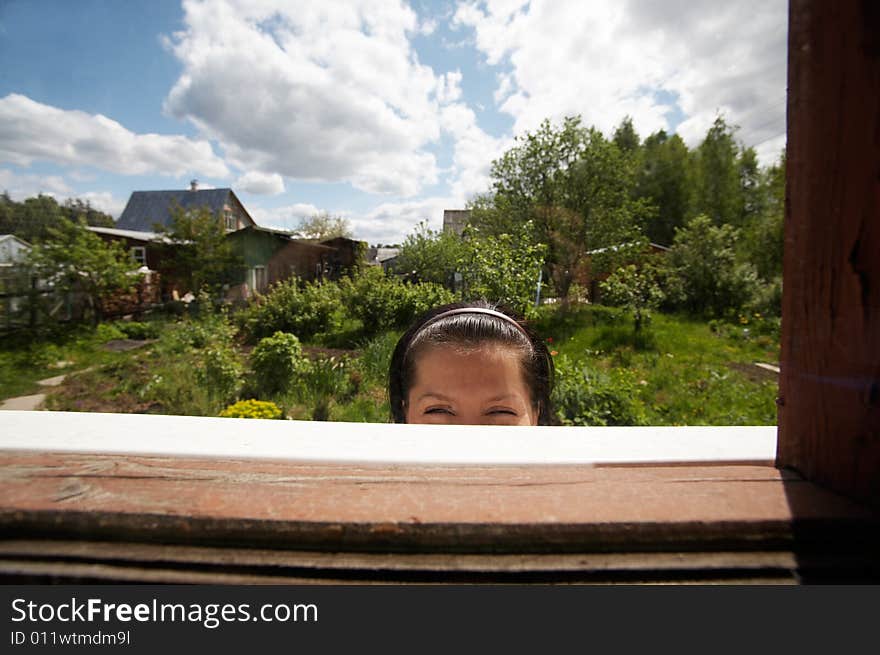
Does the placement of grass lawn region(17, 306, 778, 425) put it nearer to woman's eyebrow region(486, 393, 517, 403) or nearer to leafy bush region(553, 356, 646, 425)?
leafy bush region(553, 356, 646, 425)

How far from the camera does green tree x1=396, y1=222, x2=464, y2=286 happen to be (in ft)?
40.1

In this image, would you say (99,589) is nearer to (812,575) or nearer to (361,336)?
(812,575)

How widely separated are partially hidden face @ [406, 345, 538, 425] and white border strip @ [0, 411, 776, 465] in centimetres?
67

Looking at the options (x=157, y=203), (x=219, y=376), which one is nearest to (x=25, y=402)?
(x=219, y=376)

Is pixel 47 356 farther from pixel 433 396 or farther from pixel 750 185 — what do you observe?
pixel 750 185

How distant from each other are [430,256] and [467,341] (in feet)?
40.0

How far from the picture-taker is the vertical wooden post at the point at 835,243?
0.36 metres

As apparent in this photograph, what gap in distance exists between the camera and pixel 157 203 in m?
30.4

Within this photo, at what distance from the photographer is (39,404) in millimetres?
5277

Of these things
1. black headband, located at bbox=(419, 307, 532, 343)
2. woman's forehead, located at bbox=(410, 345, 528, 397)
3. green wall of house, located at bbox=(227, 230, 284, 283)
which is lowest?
woman's forehead, located at bbox=(410, 345, 528, 397)

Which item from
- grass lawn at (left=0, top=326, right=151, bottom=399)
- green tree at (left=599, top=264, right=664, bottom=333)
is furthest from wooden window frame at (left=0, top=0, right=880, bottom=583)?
green tree at (left=599, top=264, right=664, bottom=333)

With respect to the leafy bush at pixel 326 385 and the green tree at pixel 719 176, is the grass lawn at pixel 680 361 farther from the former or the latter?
the green tree at pixel 719 176

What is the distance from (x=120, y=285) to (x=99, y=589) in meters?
13.7

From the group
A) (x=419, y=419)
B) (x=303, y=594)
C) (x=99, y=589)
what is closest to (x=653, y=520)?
(x=303, y=594)
